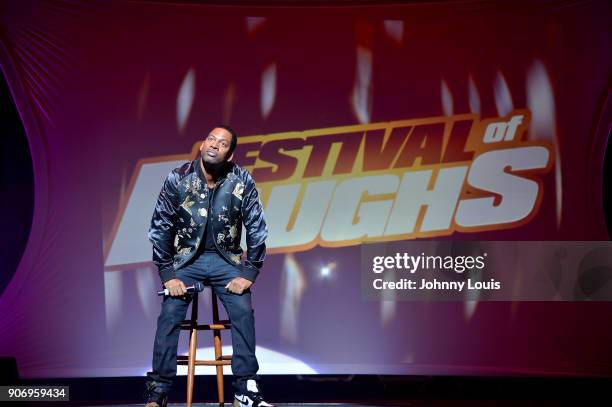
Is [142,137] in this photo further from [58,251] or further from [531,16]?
[531,16]

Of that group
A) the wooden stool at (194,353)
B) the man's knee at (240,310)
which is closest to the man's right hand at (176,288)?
the wooden stool at (194,353)

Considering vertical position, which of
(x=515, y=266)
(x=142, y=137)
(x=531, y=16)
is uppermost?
(x=531, y=16)

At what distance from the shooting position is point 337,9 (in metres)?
4.71

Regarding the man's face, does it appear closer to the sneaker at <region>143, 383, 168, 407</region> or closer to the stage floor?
the sneaker at <region>143, 383, 168, 407</region>

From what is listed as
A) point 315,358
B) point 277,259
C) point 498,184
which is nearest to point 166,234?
point 277,259

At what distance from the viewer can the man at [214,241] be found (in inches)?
133

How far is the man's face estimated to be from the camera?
11.3 feet

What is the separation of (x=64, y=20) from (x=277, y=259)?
2.03 metres

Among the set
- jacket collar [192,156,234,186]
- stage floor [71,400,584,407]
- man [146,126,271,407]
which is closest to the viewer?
man [146,126,271,407]

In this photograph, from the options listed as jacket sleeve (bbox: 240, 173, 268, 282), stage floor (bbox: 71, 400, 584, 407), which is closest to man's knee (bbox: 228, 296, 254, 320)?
jacket sleeve (bbox: 240, 173, 268, 282)

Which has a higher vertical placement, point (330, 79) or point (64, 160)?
point (330, 79)

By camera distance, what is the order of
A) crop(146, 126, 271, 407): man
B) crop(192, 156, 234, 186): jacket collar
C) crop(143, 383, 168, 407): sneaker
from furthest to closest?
crop(192, 156, 234, 186): jacket collar → crop(146, 126, 271, 407): man → crop(143, 383, 168, 407): sneaker

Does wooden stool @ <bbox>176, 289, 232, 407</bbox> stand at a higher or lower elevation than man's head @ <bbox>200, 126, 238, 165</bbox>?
lower

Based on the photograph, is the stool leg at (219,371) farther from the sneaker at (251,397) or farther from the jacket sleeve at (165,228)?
the jacket sleeve at (165,228)
